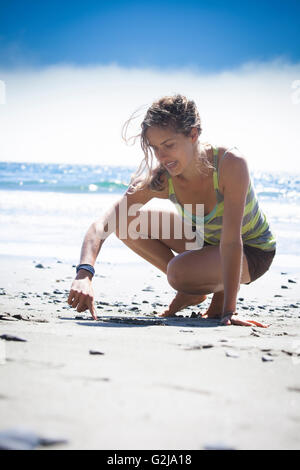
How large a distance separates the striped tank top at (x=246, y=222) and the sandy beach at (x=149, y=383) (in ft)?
2.47

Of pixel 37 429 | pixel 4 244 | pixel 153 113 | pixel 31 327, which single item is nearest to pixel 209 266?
pixel 153 113

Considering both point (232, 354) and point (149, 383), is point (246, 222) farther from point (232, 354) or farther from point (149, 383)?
point (149, 383)

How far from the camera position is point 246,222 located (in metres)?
3.58

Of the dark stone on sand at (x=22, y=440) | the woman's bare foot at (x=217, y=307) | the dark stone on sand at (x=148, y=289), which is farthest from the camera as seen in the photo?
the dark stone on sand at (x=148, y=289)

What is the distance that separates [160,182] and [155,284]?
2.30 m

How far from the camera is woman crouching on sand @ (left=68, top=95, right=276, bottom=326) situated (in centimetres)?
304

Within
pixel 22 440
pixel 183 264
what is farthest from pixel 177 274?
pixel 22 440

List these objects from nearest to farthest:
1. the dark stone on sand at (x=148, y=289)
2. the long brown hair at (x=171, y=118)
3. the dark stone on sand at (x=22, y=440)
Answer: the dark stone on sand at (x=22, y=440), the long brown hair at (x=171, y=118), the dark stone on sand at (x=148, y=289)

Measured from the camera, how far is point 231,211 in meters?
3.04

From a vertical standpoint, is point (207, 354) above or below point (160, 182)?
below

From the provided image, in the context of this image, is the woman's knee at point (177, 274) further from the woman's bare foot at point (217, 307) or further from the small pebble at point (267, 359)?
the small pebble at point (267, 359)

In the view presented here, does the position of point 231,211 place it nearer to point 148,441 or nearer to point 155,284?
point 148,441

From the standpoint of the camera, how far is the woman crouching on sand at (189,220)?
304 cm

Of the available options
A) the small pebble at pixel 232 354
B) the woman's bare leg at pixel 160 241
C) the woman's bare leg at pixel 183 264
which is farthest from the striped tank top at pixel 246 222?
the small pebble at pixel 232 354
